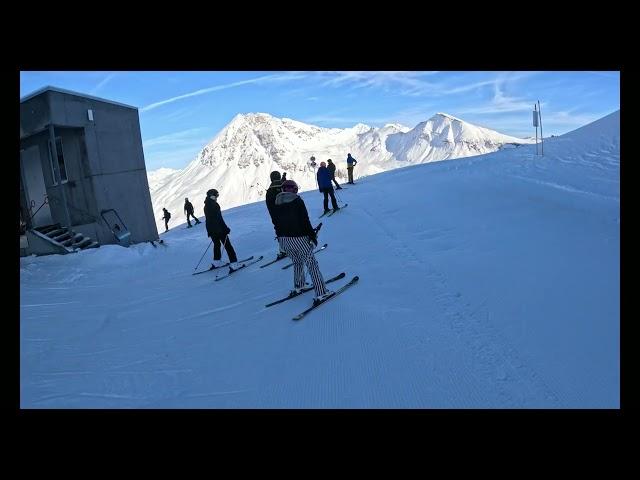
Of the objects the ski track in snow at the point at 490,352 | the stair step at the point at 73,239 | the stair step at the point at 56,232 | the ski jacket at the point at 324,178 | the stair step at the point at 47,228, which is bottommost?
the ski track in snow at the point at 490,352

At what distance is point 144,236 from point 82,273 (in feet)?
20.9

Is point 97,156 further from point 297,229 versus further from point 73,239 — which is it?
point 297,229

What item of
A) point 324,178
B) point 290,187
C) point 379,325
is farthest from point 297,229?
point 324,178

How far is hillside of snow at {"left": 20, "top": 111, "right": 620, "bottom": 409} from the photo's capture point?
3.81m

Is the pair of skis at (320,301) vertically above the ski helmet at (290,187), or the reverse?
the ski helmet at (290,187)

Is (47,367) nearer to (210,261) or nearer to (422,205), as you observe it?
(210,261)

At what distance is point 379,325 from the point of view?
201 inches

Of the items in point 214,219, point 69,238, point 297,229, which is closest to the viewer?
point 297,229

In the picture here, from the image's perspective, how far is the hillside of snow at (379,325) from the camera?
381 centimetres

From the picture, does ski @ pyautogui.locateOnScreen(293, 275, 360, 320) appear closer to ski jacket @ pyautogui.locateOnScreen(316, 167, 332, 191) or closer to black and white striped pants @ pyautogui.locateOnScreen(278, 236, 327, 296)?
black and white striped pants @ pyautogui.locateOnScreen(278, 236, 327, 296)

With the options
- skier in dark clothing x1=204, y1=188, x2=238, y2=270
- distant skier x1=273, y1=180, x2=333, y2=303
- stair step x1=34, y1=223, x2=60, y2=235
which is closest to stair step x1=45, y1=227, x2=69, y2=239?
stair step x1=34, y1=223, x2=60, y2=235

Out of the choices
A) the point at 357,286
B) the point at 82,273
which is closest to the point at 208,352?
the point at 357,286

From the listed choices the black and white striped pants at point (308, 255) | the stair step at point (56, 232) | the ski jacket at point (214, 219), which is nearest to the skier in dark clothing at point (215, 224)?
the ski jacket at point (214, 219)

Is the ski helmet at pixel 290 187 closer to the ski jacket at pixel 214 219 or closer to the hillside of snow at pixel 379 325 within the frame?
the hillside of snow at pixel 379 325
